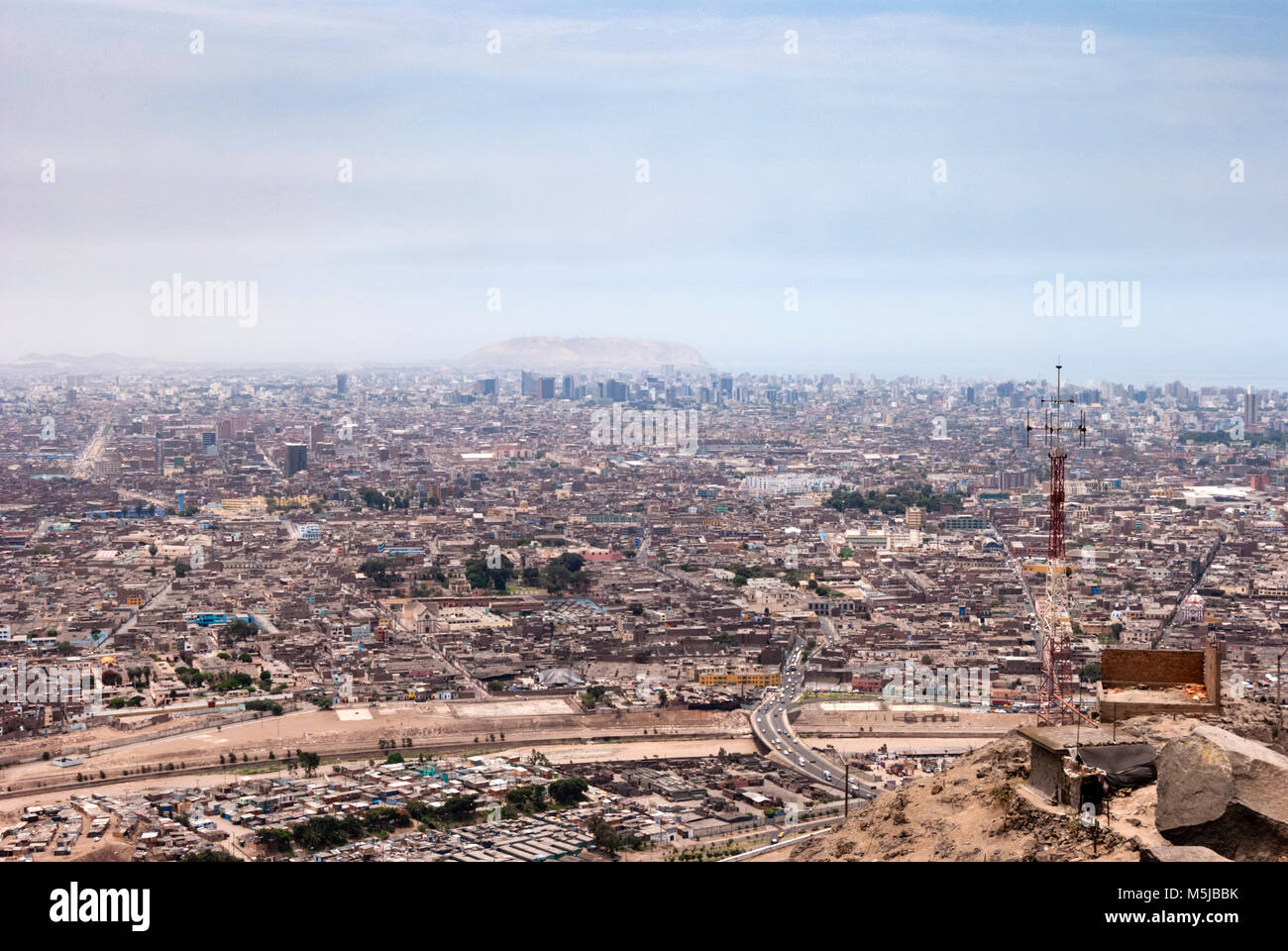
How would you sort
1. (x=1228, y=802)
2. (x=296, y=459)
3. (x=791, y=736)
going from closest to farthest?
(x=1228, y=802) → (x=791, y=736) → (x=296, y=459)

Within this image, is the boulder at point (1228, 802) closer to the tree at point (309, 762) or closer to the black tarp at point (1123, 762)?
the black tarp at point (1123, 762)

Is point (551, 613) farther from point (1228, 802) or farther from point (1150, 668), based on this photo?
point (1228, 802)

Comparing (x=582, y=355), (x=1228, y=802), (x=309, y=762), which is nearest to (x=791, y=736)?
(x=309, y=762)

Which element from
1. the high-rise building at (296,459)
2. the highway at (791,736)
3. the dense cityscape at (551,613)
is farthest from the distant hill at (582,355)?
the highway at (791,736)

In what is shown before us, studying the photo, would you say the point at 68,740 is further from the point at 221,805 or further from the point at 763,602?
the point at 763,602

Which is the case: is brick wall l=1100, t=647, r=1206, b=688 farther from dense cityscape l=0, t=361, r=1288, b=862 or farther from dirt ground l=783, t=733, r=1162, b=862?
dirt ground l=783, t=733, r=1162, b=862
